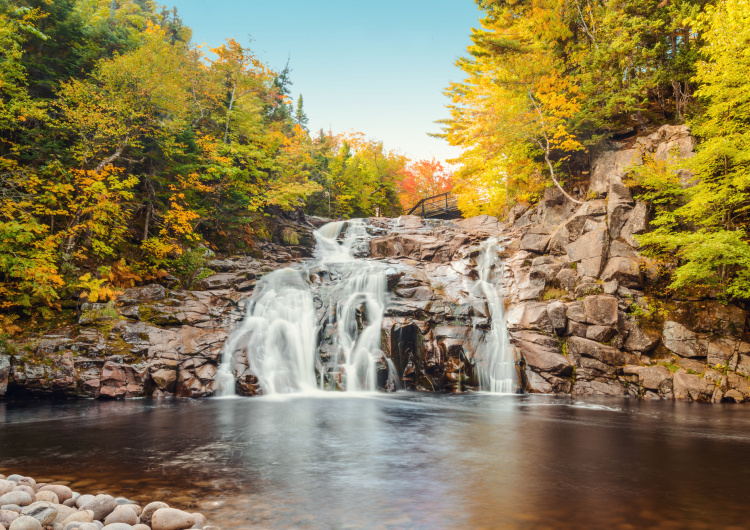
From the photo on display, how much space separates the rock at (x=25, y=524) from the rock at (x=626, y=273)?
14528 millimetres

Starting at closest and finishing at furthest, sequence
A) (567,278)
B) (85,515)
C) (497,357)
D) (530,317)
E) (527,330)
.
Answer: (85,515) < (497,357) < (527,330) < (530,317) < (567,278)

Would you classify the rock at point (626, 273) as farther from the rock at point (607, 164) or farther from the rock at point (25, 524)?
the rock at point (25, 524)

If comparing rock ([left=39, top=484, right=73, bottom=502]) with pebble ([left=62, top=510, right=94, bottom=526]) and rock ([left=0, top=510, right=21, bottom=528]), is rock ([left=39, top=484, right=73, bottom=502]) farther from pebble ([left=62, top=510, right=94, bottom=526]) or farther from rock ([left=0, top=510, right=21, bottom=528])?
pebble ([left=62, top=510, right=94, bottom=526])

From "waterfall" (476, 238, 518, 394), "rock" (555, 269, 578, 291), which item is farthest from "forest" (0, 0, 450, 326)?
"rock" (555, 269, 578, 291)

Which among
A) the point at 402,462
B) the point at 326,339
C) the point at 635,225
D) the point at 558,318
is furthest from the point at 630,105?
the point at 402,462

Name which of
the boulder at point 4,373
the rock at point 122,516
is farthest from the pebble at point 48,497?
the boulder at point 4,373

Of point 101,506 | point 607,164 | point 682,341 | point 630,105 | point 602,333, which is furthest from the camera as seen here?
point 607,164

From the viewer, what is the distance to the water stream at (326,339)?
1248 cm

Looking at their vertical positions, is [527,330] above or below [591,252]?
below

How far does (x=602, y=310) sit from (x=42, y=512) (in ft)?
44.1

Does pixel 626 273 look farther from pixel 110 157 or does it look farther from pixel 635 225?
pixel 110 157

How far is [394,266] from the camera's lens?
1727cm

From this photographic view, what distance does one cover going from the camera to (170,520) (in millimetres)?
3273

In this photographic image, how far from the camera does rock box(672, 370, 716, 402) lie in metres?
10.8
